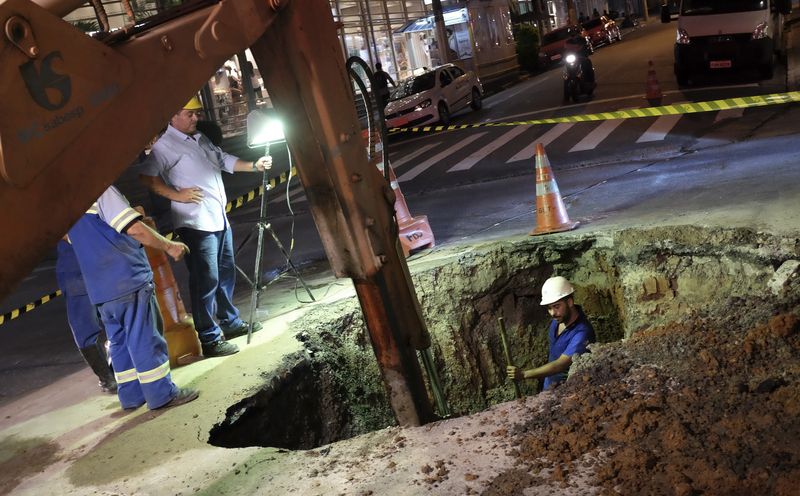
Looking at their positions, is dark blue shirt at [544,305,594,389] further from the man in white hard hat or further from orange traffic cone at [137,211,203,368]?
orange traffic cone at [137,211,203,368]

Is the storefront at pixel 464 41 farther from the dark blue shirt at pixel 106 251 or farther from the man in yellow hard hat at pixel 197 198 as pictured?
the dark blue shirt at pixel 106 251

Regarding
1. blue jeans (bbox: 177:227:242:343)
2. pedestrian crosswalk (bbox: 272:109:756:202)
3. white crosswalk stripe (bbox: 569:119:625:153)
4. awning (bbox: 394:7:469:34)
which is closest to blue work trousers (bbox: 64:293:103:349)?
blue jeans (bbox: 177:227:242:343)

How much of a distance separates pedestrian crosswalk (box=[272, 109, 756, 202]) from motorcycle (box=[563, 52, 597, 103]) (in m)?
2.49

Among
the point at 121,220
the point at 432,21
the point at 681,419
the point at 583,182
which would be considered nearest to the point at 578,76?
the point at 583,182

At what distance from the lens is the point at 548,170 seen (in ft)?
29.7

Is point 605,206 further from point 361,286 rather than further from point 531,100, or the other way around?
point 531,100

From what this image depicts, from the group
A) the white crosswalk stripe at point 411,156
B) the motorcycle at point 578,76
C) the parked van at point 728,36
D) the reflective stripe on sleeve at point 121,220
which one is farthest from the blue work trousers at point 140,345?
the motorcycle at point 578,76

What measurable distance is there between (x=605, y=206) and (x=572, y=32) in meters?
27.3

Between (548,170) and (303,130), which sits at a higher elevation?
(303,130)

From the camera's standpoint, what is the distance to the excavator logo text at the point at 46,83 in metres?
2.85

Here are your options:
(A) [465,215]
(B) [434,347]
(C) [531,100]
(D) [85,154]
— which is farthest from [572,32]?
(D) [85,154]

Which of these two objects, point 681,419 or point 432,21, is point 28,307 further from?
point 432,21

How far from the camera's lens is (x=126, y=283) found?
235 inches

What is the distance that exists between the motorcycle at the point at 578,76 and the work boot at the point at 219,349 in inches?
587
